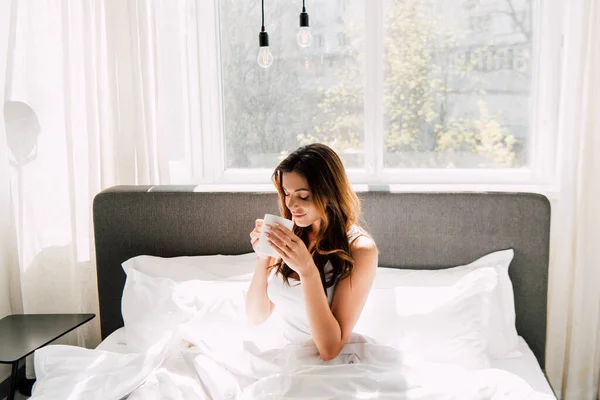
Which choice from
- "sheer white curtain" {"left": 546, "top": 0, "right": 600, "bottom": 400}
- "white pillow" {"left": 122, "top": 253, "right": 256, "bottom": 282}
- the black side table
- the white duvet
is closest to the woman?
the white duvet

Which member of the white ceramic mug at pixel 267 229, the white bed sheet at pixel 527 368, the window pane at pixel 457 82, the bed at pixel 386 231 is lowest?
the white bed sheet at pixel 527 368

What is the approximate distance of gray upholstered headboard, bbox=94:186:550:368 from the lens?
7.94 ft

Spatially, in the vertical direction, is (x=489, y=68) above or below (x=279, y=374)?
above

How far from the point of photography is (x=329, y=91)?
116 inches

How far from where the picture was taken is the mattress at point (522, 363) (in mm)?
2013

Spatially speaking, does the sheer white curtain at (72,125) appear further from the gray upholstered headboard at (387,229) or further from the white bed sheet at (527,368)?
the white bed sheet at (527,368)

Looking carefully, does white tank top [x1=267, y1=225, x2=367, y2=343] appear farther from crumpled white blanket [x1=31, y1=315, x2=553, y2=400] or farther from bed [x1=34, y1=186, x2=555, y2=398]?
bed [x1=34, y1=186, x2=555, y2=398]

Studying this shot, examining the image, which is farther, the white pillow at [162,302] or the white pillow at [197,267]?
the white pillow at [197,267]

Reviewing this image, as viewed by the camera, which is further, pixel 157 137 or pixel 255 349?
pixel 157 137

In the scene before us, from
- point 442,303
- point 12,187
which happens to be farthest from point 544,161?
point 12,187

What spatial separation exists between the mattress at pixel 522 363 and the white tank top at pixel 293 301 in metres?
0.68

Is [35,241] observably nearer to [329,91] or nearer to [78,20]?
[78,20]

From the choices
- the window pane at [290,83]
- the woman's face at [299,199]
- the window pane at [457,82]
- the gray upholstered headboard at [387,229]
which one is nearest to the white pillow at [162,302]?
the gray upholstered headboard at [387,229]

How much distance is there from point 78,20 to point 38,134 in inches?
20.4
